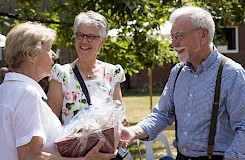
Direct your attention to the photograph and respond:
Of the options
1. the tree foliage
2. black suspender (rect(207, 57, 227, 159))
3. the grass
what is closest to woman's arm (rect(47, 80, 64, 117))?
black suspender (rect(207, 57, 227, 159))

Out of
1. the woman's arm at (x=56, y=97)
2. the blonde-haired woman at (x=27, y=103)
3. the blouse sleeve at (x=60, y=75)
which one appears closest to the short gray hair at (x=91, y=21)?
the blouse sleeve at (x=60, y=75)

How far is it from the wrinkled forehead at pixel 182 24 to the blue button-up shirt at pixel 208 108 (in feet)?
0.82

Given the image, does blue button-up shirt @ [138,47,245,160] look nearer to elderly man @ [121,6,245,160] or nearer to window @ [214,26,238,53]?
elderly man @ [121,6,245,160]

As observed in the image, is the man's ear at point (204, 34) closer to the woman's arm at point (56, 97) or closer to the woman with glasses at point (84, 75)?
the woman with glasses at point (84, 75)

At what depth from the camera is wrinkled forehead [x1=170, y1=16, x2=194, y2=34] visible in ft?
11.1

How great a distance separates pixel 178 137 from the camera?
353cm

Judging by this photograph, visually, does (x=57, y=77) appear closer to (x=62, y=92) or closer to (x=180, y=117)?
(x=62, y=92)

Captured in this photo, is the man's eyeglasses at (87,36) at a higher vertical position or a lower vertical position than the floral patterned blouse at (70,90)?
Result: higher

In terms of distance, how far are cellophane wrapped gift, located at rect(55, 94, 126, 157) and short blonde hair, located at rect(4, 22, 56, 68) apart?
17.8 inches

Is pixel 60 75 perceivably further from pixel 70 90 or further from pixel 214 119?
pixel 214 119

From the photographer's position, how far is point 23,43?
2.72 m

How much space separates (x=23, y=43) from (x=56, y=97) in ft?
3.93

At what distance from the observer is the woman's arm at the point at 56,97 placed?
12.7ft

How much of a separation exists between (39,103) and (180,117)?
1195 mm
